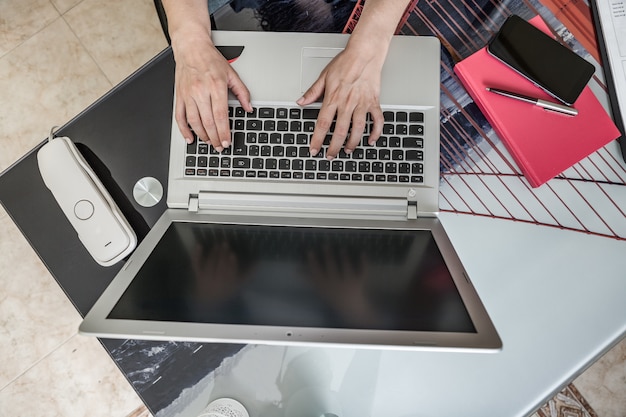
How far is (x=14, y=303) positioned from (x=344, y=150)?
1383 mm

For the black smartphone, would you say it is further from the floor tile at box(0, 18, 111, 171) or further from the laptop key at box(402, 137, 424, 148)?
the floor tile at box(0, 18, 111, 171)

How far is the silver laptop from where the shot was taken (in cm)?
53

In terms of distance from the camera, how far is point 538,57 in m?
0.77

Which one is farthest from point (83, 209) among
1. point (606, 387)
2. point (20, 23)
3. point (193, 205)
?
point (606, 387)

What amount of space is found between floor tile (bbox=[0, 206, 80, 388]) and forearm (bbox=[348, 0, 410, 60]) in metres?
1.31

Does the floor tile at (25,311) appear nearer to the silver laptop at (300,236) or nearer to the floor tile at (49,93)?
the floor tile at (49,93)

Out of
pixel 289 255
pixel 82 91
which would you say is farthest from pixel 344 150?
pixel 82 91

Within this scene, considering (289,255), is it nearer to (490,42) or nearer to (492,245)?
(492,245)

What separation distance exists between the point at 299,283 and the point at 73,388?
1.31 meters

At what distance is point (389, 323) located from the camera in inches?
20.8

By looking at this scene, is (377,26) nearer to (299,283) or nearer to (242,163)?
(242,163)

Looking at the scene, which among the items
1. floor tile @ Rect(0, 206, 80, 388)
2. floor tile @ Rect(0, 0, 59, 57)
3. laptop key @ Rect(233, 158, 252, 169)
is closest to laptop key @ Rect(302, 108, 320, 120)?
laptop key @ Rect(233, 158, 252, 169)

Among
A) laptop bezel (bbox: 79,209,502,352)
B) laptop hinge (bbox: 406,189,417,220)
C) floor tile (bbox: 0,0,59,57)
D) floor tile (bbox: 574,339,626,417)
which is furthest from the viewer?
floor tile (bbox: 0,0,59,57)

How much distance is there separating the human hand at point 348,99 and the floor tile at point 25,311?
1221 millimetres
